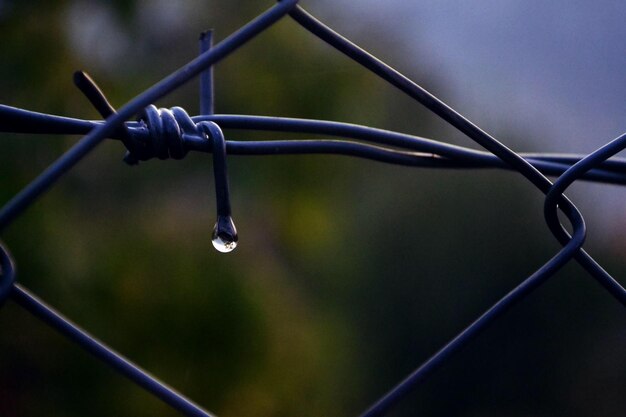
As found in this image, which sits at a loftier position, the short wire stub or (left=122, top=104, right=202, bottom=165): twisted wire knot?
(left=122, top=104, right=202, bottom=165): twisted wire knot

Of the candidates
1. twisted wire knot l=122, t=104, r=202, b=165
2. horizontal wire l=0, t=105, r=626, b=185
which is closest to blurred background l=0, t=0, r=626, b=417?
horizontal wire l=0, t=105, r=626, b=185

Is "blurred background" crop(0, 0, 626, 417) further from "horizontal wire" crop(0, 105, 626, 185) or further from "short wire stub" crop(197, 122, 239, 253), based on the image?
"short wire stub" crop(197, 122, 239, 253)

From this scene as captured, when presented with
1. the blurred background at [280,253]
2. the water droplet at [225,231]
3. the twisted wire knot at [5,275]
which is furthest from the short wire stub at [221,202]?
the blurred background at [280,253]

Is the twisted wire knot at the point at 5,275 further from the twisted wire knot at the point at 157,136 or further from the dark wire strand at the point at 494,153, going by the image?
the dark wire strand at the point at 494,153

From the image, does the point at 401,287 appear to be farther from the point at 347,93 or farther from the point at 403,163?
the point at 403,163

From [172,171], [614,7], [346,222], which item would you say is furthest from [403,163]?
[614,7]
